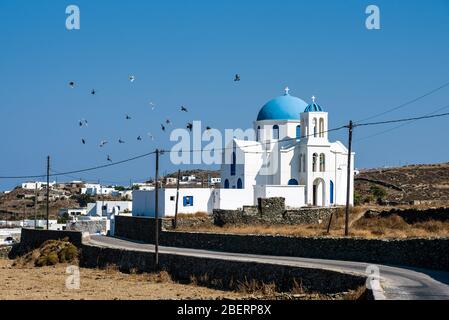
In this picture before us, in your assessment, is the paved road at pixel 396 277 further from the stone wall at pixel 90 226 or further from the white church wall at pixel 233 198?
the stone wall at pixel 90 226

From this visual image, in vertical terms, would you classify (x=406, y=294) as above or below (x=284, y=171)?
below

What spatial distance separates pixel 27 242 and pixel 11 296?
2220 centimetres

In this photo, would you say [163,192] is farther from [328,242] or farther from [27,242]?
[328,242]

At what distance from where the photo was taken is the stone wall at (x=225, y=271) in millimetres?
23188

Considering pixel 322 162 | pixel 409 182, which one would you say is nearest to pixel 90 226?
pixel 322 162

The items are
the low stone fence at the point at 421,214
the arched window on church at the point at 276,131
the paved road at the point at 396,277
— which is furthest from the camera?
the arched window on church at the point at 276,131

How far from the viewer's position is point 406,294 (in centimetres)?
1839

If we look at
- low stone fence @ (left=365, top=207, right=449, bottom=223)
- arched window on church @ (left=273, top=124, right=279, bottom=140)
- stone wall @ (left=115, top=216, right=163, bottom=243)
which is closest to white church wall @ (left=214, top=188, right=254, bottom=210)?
stone wall @ (left=115, top=216, right=163, bottom=243)

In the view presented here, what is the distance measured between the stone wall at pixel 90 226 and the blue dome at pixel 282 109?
13283 mm

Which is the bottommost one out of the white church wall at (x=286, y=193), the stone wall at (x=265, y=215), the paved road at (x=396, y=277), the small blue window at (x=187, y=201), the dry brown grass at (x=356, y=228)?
the paved road at (x=396, y=277)

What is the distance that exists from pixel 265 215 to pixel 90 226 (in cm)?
1729

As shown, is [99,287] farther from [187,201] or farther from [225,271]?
[187,201]

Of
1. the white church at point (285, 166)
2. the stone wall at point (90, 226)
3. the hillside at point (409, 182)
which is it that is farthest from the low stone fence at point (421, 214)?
the hillside at point (409, 182)
